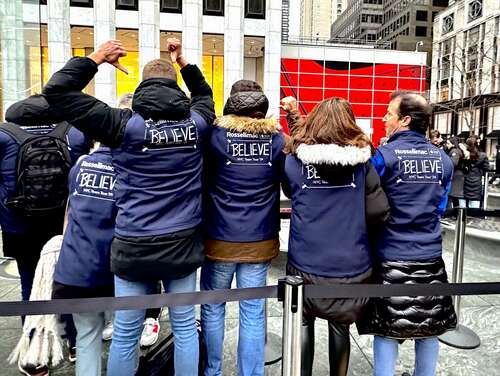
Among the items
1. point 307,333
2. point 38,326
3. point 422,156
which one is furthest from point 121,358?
point 422,156

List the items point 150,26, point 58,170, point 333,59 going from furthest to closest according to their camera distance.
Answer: point 333,59
point 150,26
point 58,170

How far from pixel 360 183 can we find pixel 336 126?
0.37 meters

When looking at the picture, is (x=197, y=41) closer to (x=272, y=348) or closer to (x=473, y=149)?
(x=473, y=149)

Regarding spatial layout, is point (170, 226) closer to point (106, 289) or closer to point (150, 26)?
point (106, 289)

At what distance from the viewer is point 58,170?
329 centimetres

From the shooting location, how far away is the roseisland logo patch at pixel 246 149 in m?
2.75

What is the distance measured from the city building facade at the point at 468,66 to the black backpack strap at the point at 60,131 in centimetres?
4540

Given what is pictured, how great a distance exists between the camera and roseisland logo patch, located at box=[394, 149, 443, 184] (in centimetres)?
273

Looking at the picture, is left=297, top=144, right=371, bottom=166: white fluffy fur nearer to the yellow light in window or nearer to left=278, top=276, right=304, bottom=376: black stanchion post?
left=278, top=276, right=304, bottom=376: black stanchion post

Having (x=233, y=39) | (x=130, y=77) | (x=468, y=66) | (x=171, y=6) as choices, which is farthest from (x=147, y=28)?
(x=468, y=66)

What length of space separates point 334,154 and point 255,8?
29138 mm

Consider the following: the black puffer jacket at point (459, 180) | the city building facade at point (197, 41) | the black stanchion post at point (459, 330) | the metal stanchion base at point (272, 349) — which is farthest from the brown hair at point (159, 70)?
the city building facade at point (197, 41)

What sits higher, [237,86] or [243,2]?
[243,2]

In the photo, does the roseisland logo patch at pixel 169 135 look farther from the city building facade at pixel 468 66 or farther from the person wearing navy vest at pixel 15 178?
the city building facade at pixel 468 66
